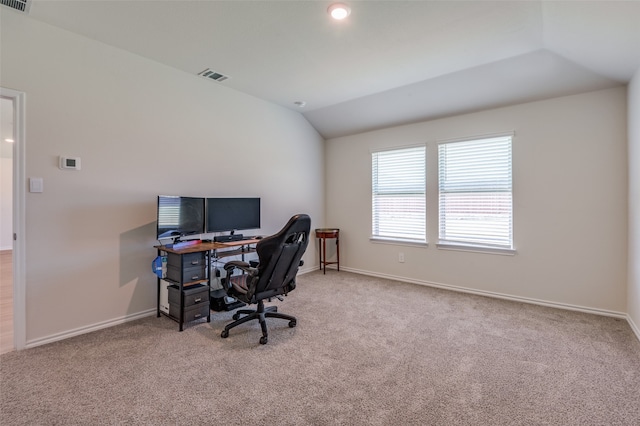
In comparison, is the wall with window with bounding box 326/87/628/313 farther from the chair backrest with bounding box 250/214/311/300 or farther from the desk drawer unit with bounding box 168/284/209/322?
the desk drawer unit with bounding box 168/284/209/322

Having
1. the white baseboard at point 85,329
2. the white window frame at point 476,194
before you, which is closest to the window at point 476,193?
the white window frame at point 476,194

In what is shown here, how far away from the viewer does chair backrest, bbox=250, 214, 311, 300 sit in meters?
2.48

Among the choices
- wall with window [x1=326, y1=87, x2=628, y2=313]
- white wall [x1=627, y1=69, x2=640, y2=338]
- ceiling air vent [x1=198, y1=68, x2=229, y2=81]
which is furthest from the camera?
ceiling air vent [x1=198, y1=68, x2=229, y2=81]

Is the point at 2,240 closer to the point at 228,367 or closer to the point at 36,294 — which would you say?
the point at 36,294


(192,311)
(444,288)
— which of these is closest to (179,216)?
(192,311)

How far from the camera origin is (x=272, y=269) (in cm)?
259

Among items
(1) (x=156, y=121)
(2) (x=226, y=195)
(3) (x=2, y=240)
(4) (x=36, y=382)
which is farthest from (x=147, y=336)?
(3) (x=2, y=240)

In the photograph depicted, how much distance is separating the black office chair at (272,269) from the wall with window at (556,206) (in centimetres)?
245

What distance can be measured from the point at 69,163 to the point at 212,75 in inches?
69.4

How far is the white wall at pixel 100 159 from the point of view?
252 centimetres

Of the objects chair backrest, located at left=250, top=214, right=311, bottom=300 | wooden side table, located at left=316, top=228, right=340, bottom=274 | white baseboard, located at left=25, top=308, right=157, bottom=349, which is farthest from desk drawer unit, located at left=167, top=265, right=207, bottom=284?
wooden side table, located at left=316, top=228, right=340, bottom=274

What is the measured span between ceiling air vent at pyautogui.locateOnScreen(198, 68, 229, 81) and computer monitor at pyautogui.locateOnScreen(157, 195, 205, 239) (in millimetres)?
1468

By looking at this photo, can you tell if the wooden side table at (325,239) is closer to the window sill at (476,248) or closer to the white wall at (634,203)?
the window sill at (476,248)

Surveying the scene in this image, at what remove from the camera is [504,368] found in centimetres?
220
